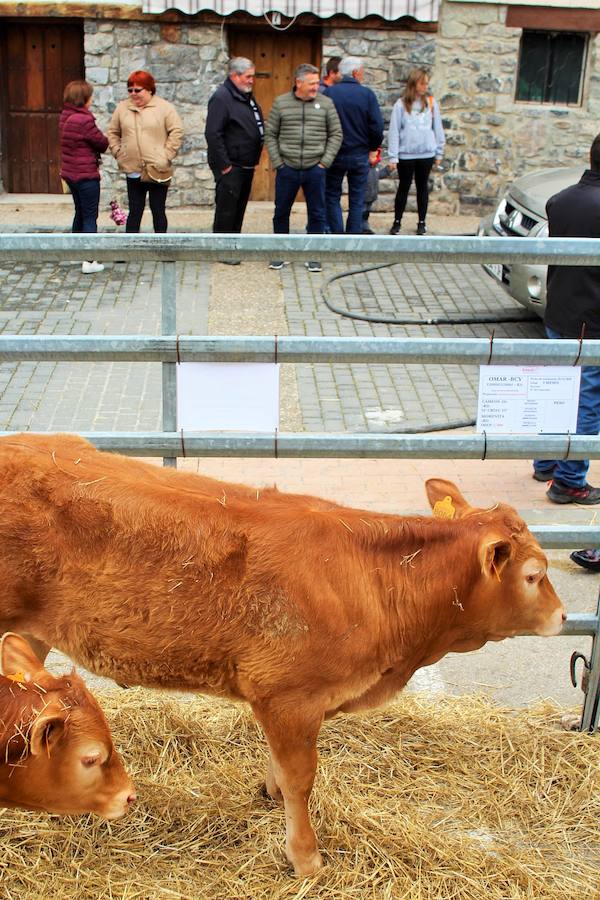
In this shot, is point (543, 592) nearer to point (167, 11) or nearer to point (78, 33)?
point (167, 11)

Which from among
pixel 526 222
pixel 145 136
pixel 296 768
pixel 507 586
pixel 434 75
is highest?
pixel 434 75

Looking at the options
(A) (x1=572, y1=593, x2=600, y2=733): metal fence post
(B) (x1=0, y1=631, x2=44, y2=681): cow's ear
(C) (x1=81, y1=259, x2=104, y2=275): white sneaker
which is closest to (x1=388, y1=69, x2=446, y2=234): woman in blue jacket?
(C) (x1=81, y1=259, x2=104, y2=275): white sneaker

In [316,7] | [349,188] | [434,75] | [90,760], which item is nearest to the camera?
[90,760]

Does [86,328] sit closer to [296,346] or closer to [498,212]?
[498,212]

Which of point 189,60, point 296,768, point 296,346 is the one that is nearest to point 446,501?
point 296,346

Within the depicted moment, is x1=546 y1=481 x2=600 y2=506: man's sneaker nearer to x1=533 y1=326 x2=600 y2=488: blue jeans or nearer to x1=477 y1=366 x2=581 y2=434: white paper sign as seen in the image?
x1=533 y1=326 x2=600 y2=488: blue jeans

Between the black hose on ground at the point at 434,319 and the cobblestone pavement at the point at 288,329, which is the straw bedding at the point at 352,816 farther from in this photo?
the black hose on ground at the point at 434,319

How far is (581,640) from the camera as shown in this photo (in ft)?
17.8

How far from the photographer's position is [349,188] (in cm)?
1297

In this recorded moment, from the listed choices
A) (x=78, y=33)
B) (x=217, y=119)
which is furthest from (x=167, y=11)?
(x=217, y=119)

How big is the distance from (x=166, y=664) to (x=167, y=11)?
41.1ft

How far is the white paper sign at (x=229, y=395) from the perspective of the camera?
4188mm

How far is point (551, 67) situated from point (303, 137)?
5.11 m

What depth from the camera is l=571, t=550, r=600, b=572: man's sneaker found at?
6027 millimetres
